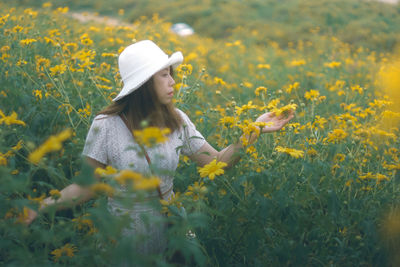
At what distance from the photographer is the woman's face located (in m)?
1.71

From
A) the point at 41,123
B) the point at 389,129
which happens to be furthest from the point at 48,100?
the point at 389,129

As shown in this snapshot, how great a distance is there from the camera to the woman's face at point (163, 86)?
1.71 metres

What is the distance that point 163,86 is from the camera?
1.72m

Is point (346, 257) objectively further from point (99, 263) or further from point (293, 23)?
point (293, 23)

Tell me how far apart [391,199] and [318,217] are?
0.45 meters

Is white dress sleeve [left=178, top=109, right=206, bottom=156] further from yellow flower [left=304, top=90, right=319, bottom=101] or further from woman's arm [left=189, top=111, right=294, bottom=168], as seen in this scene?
yellow flower [left=304, top=90, right=319, bottom=101]

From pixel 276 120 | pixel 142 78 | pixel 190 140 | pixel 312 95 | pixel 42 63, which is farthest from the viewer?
pixel 312 95

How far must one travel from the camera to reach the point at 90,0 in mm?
20281

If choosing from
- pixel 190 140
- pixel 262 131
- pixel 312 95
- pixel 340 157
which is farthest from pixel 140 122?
pixel 312 95

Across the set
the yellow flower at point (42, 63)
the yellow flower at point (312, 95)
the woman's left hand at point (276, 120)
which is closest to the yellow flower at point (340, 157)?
the woman's left hand at point (276, 120)

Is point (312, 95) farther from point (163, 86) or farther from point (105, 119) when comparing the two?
point (105, 119)

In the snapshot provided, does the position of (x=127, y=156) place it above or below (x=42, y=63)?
below

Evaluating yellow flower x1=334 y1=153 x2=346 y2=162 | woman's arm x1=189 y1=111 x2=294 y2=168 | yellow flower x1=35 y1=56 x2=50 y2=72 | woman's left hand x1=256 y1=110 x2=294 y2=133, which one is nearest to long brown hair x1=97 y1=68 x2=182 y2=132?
woman's arm x1=189 y1=111 x2=294 y2=168

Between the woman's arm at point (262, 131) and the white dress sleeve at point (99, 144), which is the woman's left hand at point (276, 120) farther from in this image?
the white dress sleeve at point (99, 144)
